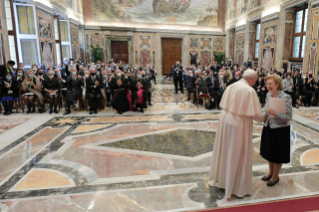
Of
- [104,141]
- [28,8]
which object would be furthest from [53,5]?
[104,141]

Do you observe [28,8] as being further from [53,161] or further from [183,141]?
[183,141]

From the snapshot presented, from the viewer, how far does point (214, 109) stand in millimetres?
8109

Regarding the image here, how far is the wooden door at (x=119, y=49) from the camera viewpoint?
17812mm

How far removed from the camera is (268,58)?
12758mm

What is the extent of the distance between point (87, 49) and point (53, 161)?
14.5 metres

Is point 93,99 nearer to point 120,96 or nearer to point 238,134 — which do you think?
point 120,96

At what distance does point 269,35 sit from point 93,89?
10472 mm

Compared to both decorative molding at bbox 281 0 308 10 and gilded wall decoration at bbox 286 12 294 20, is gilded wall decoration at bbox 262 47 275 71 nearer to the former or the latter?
gilded wall decoration at bbox 286 12 294 20

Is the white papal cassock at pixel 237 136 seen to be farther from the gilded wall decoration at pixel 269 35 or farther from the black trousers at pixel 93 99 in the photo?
the gilded wall decoration at pixel 269 35

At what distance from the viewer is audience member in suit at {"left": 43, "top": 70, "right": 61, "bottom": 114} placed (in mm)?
7504

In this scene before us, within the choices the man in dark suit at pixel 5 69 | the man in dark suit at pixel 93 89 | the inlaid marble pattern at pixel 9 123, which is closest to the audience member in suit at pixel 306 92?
the man in dark suit at pixel 93 89

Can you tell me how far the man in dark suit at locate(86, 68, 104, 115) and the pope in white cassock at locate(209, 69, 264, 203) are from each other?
561 centimetres

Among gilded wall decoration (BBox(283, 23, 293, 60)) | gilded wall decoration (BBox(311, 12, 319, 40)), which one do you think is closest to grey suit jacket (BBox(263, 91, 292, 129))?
gilded wall decoration (BBox(311, 12, 319, 40))

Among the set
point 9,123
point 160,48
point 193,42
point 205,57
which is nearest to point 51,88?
point 9,123
